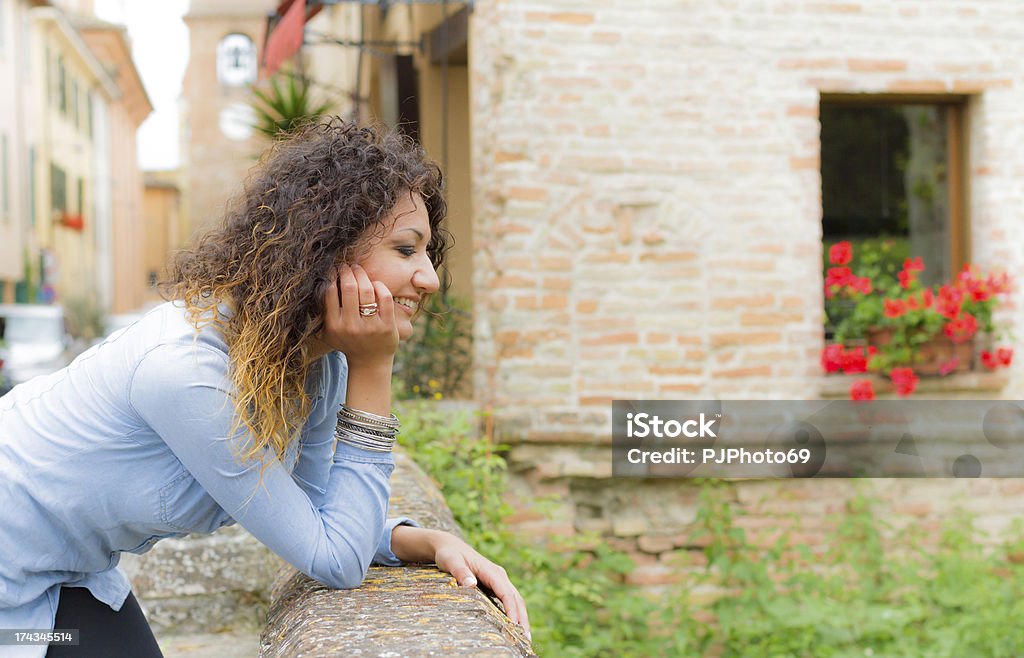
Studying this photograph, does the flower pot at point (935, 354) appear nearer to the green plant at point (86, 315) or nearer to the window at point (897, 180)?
the window at point (897, 180)

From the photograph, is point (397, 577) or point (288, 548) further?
point (397, 577)

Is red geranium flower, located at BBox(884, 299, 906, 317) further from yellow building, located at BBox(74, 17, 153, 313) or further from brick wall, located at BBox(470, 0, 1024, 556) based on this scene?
yellow building, located at BBox(74, 17, 153, 313)

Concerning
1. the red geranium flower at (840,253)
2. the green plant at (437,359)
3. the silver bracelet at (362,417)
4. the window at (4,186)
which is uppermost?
the window at (4,186)

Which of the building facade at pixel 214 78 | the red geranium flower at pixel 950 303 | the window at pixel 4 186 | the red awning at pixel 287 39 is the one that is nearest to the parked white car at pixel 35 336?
the window at pixel 4 186

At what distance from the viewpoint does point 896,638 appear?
4.99 metres

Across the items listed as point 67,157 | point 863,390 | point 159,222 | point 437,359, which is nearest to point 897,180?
point 863,390

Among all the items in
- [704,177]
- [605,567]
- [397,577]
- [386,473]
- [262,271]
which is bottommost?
[605,567]

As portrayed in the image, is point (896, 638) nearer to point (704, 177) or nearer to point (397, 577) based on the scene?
point (704, 177)

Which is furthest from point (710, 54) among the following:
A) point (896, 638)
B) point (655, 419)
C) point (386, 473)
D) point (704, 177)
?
point (386, 473)

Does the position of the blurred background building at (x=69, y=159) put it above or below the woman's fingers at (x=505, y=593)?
above

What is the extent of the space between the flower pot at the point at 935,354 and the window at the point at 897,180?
0.65 meters

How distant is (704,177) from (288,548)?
4.14 metres

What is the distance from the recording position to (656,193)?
18.4 feet

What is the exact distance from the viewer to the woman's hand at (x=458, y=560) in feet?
7.09
